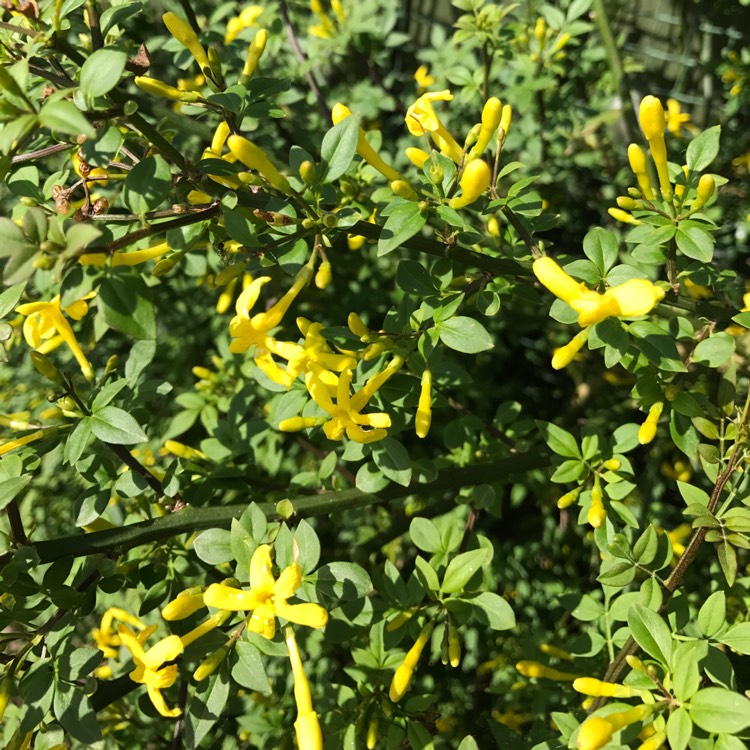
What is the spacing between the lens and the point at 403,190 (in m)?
1.18

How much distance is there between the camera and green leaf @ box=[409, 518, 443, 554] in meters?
1.50

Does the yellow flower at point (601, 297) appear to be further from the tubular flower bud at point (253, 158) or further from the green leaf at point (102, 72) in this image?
the green leaf at point (102, 72)

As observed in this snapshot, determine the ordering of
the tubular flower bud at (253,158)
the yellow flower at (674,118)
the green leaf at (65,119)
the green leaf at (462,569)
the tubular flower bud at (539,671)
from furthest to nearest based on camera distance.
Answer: the yellow flower at (674,118) → the tubular flower bud at (539,671) → the green leaf at (462,569) → the tubular flower bud at (253,158) → the green leaf at (65,119)

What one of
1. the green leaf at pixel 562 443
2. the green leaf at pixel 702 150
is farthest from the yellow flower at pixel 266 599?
the green leaf at pixel 702 150

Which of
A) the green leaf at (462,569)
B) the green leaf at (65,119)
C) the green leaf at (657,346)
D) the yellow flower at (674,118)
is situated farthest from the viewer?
the yellow flower at (674,118)

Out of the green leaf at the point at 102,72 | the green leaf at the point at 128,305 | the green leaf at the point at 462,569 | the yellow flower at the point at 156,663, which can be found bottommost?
the green leaf at the point at 462,569

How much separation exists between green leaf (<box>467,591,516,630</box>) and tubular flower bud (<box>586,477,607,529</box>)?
0.25 meters

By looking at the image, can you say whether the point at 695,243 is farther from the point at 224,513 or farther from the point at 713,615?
the point at 224,513

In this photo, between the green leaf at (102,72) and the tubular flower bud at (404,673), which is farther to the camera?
the tubular flower bud at (404,673)

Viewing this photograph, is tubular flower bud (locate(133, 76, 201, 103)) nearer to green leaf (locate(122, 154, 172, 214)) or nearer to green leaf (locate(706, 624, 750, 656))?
green leaf (locate(122, 154, 172, 214))

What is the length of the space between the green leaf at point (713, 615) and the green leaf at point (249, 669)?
0.81 metres

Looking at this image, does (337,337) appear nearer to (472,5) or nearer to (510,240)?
(510,240)

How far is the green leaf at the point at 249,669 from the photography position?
1138 mm

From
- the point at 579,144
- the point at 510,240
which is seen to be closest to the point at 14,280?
the point at 510,240
